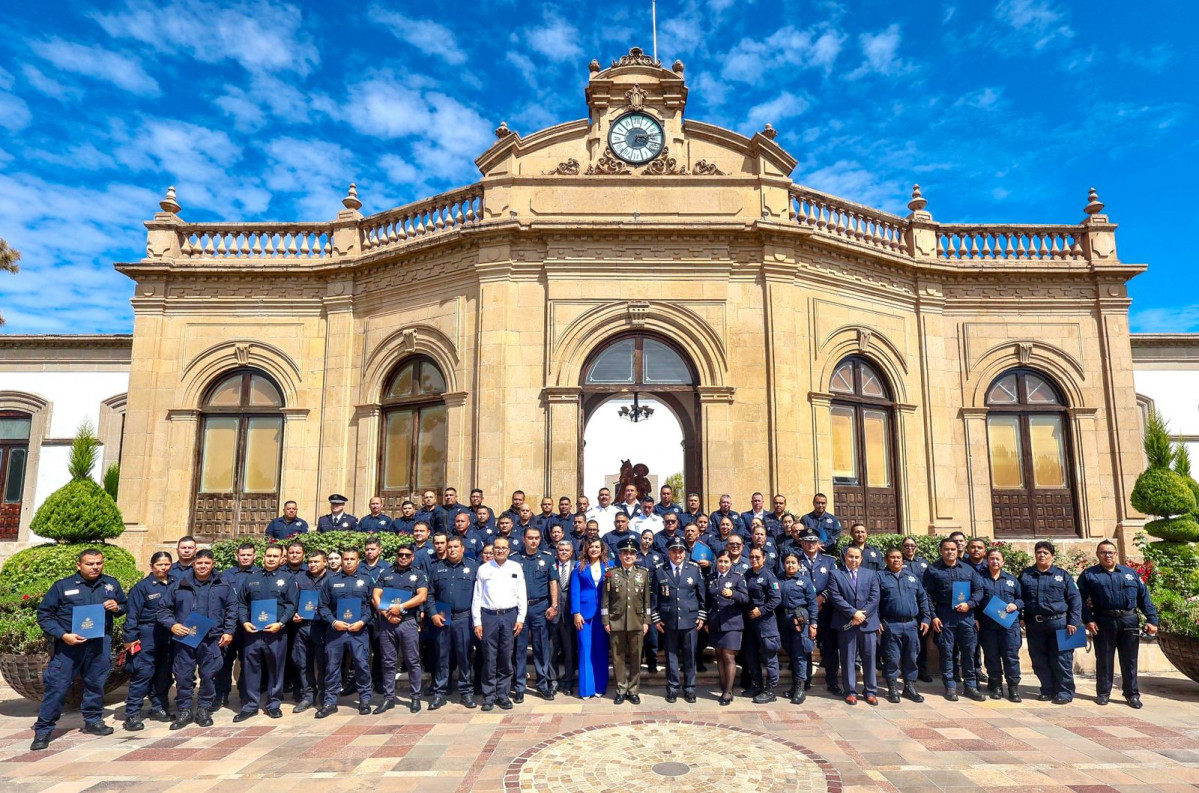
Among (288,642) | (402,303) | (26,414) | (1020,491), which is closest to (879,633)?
(288,642)

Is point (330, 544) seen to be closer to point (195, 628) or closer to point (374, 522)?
point (374, 522)

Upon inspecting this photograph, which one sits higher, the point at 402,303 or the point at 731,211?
the point at 731,211

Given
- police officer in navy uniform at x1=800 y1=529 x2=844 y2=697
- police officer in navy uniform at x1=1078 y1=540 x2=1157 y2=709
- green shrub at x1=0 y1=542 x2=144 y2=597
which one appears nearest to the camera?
police officer in navy uniform at x1=1078 y1=540 x2=1157 y2=709

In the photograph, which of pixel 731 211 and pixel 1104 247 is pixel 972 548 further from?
pixel 1104 247

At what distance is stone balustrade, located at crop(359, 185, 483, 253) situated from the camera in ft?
46.8

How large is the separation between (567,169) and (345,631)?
381 inches

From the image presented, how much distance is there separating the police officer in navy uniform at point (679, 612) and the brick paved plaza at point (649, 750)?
373 mm

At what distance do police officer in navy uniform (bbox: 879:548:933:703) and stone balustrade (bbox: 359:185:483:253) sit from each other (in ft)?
31.9

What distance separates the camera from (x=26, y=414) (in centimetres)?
1938

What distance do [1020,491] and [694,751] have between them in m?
12.0

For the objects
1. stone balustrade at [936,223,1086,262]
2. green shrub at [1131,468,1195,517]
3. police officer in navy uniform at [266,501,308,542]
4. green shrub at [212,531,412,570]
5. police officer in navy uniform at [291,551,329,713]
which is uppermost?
stone balustrade at [936,223,1086,262]

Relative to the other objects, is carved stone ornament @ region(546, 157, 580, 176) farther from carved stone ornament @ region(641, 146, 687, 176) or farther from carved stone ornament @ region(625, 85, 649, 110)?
carved stone ornament @ region(625, 85, 649, 110)

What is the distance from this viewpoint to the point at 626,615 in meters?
8.00

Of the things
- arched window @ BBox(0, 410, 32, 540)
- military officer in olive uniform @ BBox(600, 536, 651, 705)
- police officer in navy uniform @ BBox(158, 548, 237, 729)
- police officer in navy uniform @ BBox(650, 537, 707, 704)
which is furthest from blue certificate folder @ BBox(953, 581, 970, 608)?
arched window @ BBox(0, 410, 32, 540)
